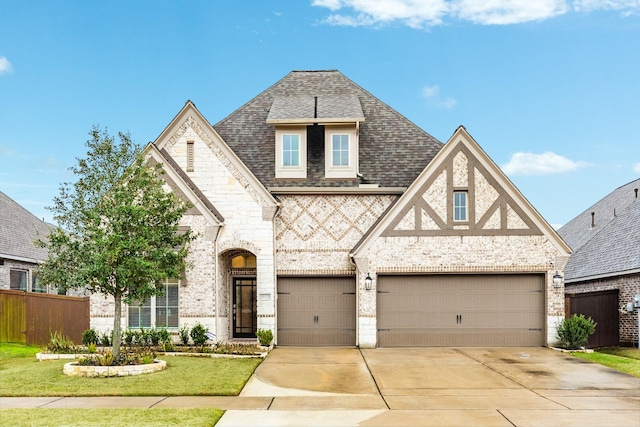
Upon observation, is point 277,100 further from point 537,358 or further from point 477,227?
point 537,358

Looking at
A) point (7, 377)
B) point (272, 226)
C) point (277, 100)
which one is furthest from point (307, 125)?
point (7, 377)

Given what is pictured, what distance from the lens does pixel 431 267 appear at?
68.2ft

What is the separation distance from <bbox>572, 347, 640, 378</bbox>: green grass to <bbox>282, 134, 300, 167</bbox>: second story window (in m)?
11.2

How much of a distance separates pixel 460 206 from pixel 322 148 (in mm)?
5594

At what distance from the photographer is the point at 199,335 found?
1991 cm

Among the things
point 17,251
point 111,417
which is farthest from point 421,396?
point 17,251

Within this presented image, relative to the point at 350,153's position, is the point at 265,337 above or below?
below

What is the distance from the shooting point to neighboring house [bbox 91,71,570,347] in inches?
812

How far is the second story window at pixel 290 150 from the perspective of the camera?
2252cm

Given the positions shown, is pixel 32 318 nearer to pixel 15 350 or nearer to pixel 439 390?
pixel 15 350

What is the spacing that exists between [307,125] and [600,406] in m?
14.2

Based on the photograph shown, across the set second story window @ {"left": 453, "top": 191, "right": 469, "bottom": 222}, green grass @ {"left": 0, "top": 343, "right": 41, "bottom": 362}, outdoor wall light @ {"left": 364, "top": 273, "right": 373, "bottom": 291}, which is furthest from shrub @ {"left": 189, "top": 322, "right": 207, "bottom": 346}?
second story window @ {"left": 453, "top": 191, "right": 469, "bottom": 222}

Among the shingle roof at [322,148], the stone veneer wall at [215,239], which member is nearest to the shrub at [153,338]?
the stone veneer wall at [215,239]

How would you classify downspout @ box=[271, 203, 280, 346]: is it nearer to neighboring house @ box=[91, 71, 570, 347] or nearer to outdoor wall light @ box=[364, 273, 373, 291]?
neighboring house @ box=[91, 71, 570, 347]
